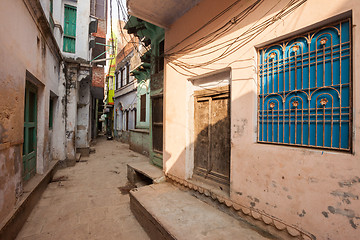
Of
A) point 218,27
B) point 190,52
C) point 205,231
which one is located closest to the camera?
point 205,231

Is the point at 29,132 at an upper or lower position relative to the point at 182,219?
upper

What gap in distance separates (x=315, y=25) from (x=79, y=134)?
11.4 metres

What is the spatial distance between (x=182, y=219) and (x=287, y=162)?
70.1 inches

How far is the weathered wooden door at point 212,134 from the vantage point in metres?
3.32

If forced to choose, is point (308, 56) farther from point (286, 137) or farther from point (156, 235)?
point (156, 235)

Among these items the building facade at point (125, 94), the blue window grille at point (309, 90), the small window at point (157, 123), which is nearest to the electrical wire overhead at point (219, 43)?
the blue window grille at point (309, 90)

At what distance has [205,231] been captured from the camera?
2414mm

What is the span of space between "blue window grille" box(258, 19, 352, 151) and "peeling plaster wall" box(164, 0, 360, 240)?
0.11 metres

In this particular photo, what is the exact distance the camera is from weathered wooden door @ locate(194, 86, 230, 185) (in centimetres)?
332

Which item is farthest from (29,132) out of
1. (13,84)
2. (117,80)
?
(117,80)

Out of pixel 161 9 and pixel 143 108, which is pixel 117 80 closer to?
pixel 143 108

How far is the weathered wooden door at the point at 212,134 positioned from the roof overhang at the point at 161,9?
210cm

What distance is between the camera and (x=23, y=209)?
10.6ft

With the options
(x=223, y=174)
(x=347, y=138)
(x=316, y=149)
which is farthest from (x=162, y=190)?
(x=347, y=138)
